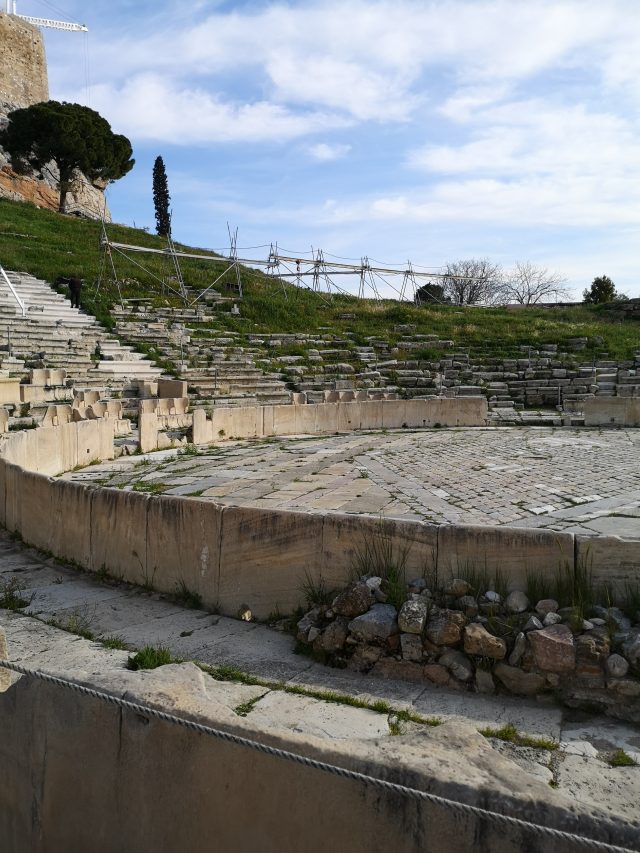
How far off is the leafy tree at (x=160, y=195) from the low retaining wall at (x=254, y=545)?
202 feet

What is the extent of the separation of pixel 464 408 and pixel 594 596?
14502 millimetres

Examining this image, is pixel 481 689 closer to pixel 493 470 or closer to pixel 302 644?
pixel 302 644

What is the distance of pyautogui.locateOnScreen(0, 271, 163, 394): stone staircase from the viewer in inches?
757

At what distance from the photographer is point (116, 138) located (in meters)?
53.4

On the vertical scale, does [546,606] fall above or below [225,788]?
above

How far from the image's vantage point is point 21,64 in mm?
57594

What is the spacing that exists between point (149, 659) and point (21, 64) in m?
67.4

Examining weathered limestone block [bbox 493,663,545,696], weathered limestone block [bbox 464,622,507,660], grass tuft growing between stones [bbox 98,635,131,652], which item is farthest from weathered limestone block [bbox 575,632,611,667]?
grass tuft growing between stones [bbox 98,635,131,652]

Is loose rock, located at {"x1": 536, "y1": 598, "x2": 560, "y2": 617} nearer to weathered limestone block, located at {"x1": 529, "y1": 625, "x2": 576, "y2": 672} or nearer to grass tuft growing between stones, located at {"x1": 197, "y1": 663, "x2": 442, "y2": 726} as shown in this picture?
weathered limestone block, located at {"x1": 529, "y1": 625, "x2": 576, "y2": 672}

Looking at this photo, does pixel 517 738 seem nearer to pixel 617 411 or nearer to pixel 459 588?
pixel 459 588

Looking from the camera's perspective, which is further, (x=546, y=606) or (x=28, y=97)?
(x=28, y=97)

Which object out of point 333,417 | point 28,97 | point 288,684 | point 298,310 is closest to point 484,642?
point 288,684

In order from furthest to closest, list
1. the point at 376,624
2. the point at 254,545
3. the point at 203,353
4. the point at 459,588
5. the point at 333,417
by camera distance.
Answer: the point at 203,353
the point at 333,417
the point at 254,545
the point at 459,588
the point at 376,624

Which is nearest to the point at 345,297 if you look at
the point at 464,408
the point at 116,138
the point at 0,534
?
the point at 464,408
